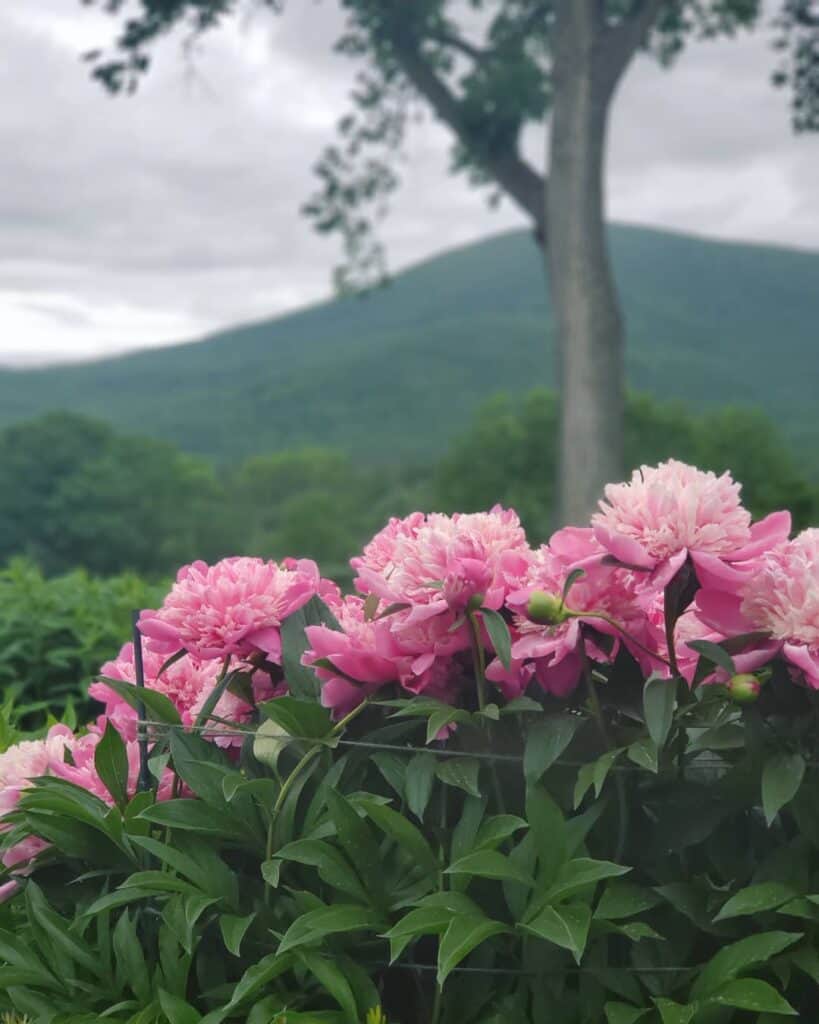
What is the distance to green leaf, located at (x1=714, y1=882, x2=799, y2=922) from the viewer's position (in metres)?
1.86

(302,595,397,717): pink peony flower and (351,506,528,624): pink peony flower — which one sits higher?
(351,506,528,624): pink peony flower

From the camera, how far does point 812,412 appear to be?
7694cm

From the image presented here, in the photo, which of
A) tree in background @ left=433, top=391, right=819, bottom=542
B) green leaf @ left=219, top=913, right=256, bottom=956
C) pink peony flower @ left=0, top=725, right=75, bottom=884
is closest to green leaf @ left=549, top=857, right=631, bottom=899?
green leaf @ left=219, top=913, right=256, bottom=956

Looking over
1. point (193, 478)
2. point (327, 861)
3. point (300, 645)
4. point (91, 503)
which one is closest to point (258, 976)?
point (327, 861)

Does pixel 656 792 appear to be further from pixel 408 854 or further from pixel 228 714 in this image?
pixel 228 714

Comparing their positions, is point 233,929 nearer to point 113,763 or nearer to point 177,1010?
point 177,1010

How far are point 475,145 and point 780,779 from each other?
13.2 meters

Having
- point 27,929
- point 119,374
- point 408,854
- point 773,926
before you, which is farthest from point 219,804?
point 119,374

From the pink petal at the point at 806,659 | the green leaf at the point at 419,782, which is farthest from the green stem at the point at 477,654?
the pink petal at the point at 806,659

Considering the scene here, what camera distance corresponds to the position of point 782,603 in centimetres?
195

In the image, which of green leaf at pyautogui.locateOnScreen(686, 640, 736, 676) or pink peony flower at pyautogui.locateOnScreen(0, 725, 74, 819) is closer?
green leaf at pyautogui.locateOnScreen(686, 640, 736, 676)

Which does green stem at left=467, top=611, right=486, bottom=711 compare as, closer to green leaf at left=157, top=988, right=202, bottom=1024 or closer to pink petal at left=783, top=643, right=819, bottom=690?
pink petal at left=783, top=643, right=819, bottom=690

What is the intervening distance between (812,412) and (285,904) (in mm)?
78543

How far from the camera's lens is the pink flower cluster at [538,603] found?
1.94m
